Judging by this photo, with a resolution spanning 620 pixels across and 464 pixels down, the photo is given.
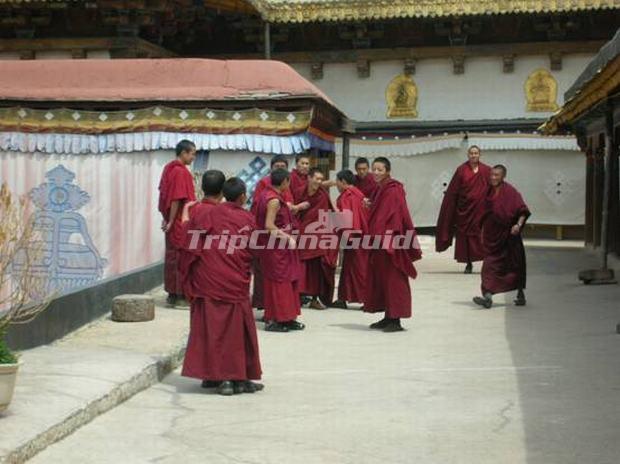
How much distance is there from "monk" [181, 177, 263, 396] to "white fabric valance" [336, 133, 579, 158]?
12.8 metres

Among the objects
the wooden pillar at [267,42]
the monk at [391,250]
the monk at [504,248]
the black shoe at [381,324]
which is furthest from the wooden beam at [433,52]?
the black shoe at [381,324]

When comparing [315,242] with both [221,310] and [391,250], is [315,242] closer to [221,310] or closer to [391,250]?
[391,250]

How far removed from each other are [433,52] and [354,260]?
29.6 ft

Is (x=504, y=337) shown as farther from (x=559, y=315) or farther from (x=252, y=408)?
(x=252, y=408)

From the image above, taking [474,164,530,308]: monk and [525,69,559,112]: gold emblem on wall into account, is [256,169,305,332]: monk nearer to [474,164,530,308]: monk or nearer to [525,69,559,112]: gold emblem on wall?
[474,164,530,308]: monk

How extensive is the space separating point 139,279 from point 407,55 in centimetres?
954

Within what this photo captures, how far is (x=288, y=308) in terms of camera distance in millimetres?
10445

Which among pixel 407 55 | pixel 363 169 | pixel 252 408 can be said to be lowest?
pixel 252 408

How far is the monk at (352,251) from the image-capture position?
1212 cm

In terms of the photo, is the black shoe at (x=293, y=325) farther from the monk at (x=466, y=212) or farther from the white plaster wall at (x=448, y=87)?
the white plaster wall at (x=448, y=87)

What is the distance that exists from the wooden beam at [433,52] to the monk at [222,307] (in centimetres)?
1318

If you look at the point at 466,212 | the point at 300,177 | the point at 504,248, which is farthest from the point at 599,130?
the point at 300,177

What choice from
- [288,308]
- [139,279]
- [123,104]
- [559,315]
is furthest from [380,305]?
[123,104]

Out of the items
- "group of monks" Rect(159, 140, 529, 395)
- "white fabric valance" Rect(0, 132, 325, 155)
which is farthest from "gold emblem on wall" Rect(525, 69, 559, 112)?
"white fabric valance" Rect(0, 132, 325, 155)
